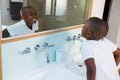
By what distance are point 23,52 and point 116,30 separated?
1664 mm

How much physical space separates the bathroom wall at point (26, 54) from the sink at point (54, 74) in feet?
0.15

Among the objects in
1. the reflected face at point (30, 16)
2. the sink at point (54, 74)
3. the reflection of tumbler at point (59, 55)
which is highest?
the reflected face at point (30, 16)

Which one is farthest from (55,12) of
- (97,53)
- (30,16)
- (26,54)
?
(97,53)

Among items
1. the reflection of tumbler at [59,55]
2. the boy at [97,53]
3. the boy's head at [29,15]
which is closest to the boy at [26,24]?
the boy's head at [29,15]

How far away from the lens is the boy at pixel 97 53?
1.11m

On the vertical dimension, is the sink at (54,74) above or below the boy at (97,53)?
below

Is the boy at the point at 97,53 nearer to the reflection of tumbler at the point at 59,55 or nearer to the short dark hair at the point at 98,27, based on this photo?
the short dark hair at the point at 98,27

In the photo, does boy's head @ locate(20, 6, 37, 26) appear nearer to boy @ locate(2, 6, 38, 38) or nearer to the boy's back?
boy @ locate(2, 6, 38, 38)

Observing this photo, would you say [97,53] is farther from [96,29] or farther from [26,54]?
[26,54]

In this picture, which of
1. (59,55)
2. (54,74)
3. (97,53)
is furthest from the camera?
Result: (59,55)

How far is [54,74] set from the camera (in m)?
1.41

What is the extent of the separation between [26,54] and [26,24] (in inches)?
9.1

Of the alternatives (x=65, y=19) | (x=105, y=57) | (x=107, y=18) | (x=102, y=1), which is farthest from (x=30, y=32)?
(x=107, y=18)

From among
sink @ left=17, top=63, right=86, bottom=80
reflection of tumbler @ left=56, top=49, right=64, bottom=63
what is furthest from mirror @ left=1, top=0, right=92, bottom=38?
sink @ left=17, top=63, right=86, bottom=80
